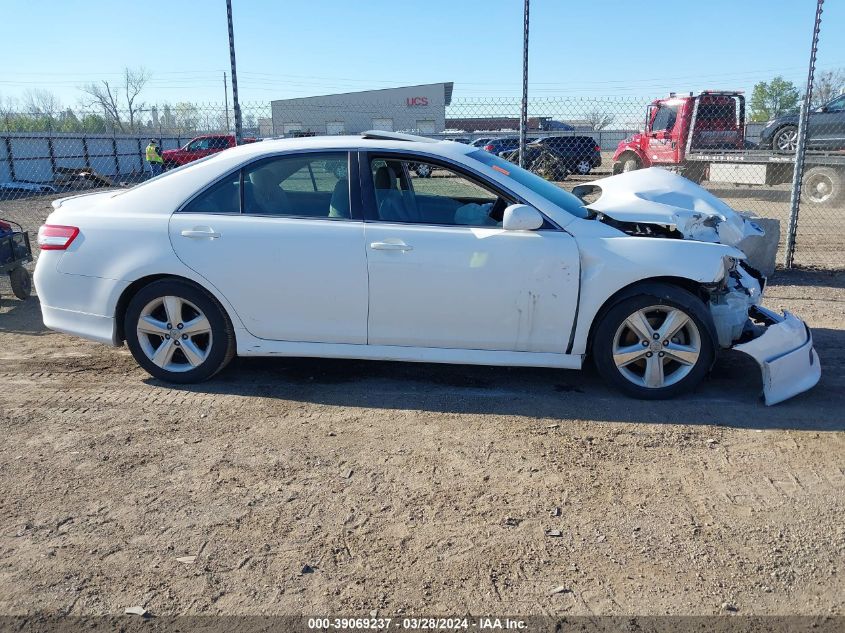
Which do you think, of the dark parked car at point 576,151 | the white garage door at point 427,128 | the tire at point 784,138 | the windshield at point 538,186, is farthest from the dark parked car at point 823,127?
the windshield at point 538,186

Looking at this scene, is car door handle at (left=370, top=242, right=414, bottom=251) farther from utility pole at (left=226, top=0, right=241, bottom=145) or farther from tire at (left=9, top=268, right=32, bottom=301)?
tire at (left=9, top=268, right=32, bottom=301)

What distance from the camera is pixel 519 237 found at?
4.38 m

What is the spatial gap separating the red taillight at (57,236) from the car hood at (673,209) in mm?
3528

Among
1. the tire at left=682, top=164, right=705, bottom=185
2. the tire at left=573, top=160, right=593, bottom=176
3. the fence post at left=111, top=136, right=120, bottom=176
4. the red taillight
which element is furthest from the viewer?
the fence post at left=111, top=136, right=120, bottom=176

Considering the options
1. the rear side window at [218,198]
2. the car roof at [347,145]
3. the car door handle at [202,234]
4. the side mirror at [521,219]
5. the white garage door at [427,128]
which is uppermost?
the white garage door at [427,128]

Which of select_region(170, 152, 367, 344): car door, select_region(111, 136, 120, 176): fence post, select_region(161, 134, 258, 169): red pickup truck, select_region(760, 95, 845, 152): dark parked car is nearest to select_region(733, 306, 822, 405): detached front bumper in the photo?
select_region(170, 152, 367, 344): car door

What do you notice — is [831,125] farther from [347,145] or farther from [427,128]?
[347,145]

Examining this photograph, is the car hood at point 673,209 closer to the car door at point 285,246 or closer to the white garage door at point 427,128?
the car door at point 285,246

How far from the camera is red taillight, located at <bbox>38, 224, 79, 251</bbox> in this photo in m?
4.77

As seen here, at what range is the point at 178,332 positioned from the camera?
4.77 metres

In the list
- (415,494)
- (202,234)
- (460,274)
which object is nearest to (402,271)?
(460,274)

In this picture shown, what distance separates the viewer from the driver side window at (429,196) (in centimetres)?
457

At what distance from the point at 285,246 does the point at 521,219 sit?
59.3 inches

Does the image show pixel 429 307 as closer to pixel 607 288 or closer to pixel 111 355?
pixel 607 288
